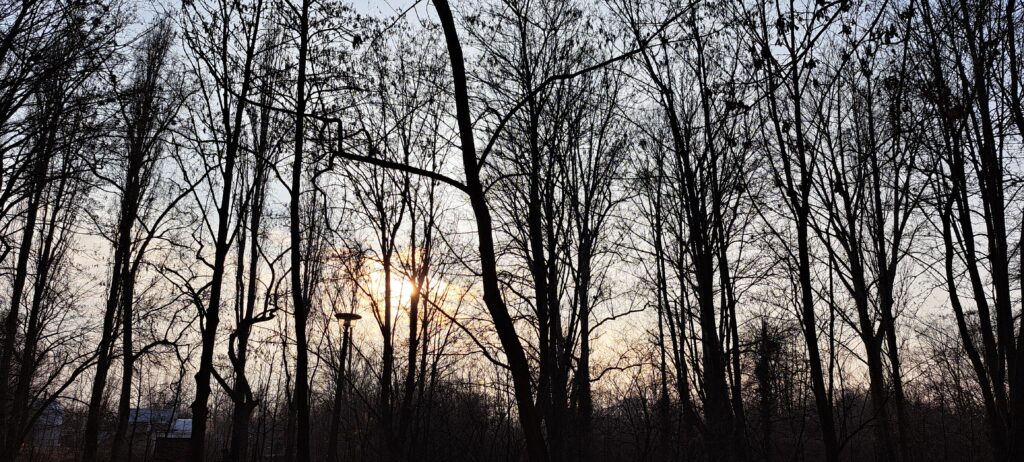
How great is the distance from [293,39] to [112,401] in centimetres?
3445

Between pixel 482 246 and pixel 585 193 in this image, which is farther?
pixel 585 193

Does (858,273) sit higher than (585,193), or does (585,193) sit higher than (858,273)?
(585,193)

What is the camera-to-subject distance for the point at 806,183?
219 inches

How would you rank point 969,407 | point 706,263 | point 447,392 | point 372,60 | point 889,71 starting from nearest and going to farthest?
point 706,263 → point 889,71 → point 372,60 → point 447,392 → point 969,407

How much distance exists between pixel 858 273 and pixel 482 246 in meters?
10.4

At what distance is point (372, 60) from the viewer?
13.9 m

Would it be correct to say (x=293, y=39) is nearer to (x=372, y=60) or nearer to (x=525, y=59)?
(x=525, y=59)

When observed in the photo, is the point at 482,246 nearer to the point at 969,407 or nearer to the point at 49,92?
the point at 49,92

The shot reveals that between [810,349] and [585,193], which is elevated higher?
[585,193]

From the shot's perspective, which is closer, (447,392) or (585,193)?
(585,193)

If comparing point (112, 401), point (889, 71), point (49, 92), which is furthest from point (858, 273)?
point (112, 401)

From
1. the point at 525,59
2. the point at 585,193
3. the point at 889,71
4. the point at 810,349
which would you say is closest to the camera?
the point at 810,349

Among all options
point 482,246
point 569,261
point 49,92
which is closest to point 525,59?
point 569,261

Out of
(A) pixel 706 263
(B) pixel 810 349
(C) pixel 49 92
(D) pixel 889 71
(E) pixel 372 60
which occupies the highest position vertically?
(E) pixel 372 60
